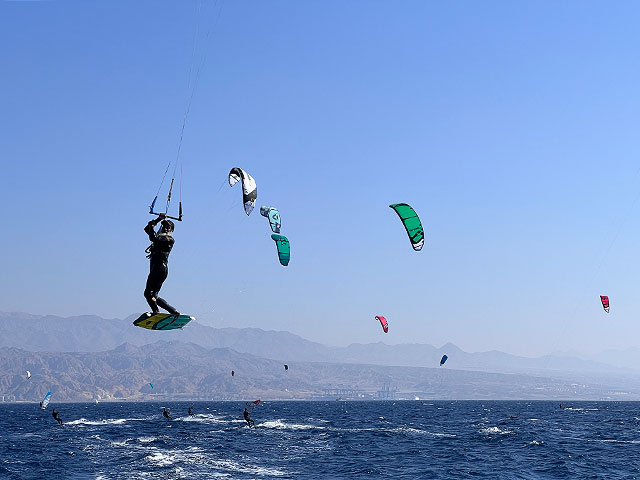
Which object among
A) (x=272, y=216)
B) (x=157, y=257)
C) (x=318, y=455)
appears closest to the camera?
(x=157, y=257)

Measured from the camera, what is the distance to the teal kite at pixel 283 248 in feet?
111

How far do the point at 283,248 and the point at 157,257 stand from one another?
20.9 meters

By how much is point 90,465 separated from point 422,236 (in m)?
24.3

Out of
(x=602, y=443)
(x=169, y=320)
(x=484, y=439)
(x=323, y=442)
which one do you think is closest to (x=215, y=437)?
(x=323, y=442)

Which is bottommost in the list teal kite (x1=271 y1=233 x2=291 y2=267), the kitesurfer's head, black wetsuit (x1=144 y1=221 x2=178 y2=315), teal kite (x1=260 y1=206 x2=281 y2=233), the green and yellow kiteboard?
the green and yellow kiteboard

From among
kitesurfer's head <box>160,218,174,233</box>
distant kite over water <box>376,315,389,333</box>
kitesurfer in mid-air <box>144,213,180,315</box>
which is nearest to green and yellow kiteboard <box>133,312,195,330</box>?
kitesurfer in mid-air <box>144,213,180,315</box>

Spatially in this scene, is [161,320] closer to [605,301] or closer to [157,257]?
[157,257]

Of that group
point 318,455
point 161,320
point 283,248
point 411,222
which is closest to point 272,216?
point 283,248

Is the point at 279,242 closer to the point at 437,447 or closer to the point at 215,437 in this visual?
the point at 437,447

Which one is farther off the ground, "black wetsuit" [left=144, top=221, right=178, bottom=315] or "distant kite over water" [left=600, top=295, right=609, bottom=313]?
"distant kite over water" [left=600, top=295, right=609, bottom=313]

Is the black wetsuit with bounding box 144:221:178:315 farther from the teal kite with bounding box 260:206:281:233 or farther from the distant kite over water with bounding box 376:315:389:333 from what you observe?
the distant kite over water with bounding box 376:315:389:333

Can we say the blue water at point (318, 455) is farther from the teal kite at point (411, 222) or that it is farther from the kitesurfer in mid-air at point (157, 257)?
the kitesurfer in mid-air at point (157, 257)

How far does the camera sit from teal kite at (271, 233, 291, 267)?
33.8 meters

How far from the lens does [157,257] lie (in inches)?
563
